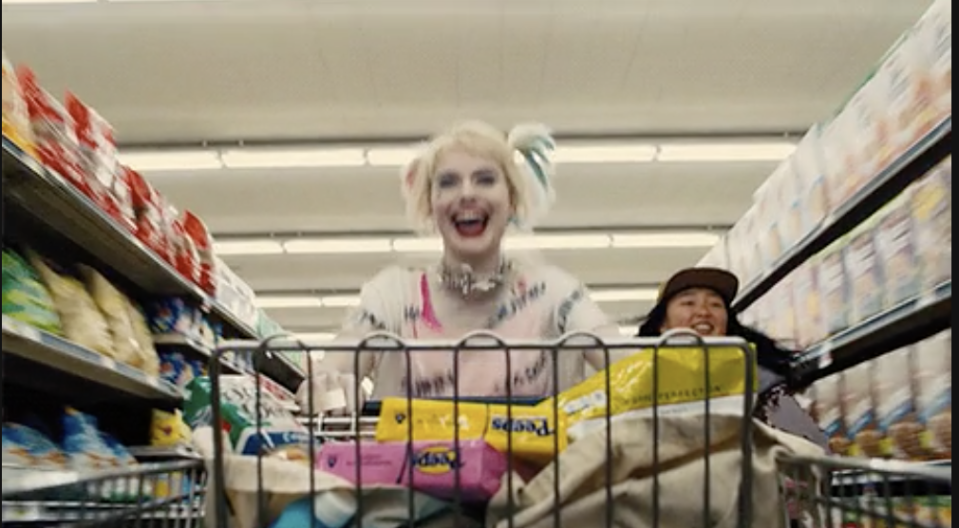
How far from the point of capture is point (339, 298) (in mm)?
13273

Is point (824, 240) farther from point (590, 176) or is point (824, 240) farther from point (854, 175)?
point (590, 176)

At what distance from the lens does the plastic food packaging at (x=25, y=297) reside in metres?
2.65

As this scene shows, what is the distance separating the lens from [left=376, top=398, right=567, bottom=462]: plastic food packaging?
37.5 inches

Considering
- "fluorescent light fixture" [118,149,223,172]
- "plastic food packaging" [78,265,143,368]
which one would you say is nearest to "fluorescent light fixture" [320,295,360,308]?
"fluorescent light fixture" [118,149,223,172]

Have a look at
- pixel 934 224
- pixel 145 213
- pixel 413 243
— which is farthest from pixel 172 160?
pixel 934 224

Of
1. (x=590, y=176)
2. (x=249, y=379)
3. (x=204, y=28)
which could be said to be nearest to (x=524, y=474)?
(x=249, y=379)

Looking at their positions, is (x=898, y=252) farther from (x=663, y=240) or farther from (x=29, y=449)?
(x=663, y=240)

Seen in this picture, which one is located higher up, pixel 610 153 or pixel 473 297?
→ pixel 610 153

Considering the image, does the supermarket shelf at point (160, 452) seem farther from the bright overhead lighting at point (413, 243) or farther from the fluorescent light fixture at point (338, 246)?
the fluorescent light fixture at point (338, 246)

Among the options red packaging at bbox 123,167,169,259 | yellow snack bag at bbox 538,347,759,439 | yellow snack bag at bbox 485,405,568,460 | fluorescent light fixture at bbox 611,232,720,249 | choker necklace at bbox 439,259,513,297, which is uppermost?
fluorescent light fixture at bbox 611,232,720,249

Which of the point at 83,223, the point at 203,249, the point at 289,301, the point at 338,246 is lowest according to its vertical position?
the point at 83,223

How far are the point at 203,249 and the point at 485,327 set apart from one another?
3.24m

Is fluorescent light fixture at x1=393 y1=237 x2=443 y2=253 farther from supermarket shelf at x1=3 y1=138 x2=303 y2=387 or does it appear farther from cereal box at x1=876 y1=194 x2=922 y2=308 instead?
cereal box at x1=876 y1=194 x2=922 y2=308

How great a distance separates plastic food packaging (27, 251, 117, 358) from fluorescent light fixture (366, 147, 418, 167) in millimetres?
4642
